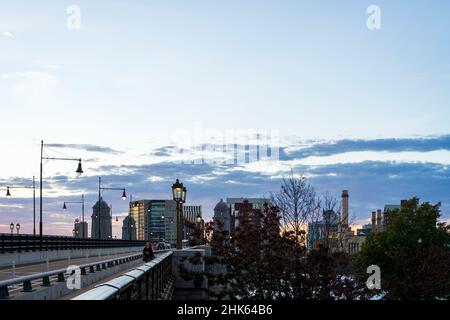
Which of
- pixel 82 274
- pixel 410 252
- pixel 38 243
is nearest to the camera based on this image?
pixel 82 274

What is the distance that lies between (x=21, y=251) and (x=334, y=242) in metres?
28.2

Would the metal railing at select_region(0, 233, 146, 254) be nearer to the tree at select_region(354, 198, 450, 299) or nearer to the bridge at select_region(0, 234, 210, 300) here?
the bridge at select_region(0, 234, 210, 300)

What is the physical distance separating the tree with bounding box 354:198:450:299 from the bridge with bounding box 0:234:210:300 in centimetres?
2909

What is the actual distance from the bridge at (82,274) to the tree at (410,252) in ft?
95.4

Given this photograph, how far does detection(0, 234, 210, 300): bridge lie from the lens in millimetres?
11470

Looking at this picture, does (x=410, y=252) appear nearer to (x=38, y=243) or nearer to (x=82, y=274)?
(x=38, y=243)

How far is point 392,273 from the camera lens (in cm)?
8631

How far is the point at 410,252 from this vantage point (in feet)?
282

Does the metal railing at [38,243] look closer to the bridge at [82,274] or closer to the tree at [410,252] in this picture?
the bridge at [82,274]

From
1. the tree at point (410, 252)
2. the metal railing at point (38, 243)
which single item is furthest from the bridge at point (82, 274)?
the tree at point (410, 252)

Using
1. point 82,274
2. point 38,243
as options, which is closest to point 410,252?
point 38,243

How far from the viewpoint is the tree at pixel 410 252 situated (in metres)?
74.6

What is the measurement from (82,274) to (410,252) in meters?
62.3
